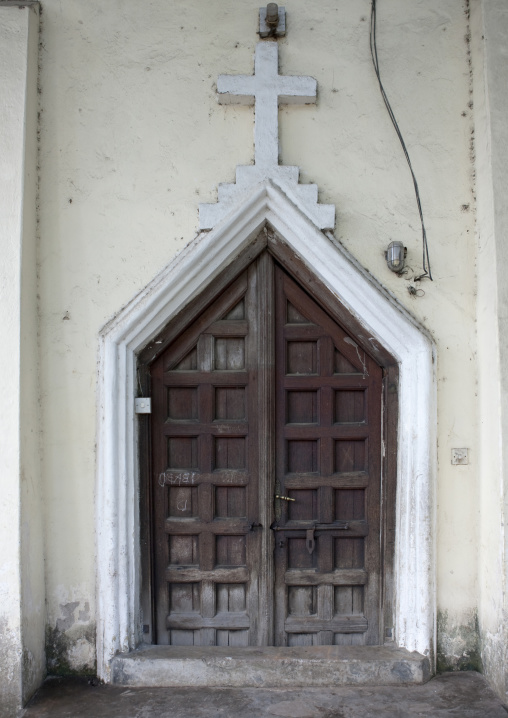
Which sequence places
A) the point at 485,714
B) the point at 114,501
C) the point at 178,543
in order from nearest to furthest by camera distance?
the point at 485,714, the point at 114,501, the point at 178,543

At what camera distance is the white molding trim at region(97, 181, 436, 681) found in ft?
11.1

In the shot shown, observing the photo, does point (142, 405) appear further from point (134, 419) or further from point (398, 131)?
point (398, 131)

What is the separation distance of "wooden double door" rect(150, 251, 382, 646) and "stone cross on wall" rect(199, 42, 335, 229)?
1.46 feet

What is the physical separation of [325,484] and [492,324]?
1394mm

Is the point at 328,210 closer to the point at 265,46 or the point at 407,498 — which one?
the point at 265,46

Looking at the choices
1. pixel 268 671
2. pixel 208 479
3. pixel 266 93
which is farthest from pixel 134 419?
pixel 266 93

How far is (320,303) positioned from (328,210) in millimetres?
575

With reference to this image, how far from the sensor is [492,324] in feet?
10.9

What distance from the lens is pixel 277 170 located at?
11.5ft

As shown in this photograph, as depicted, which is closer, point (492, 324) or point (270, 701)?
point (270, 701)

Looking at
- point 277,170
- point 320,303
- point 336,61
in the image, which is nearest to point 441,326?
point 320,303

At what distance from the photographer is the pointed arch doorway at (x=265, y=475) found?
3.61 meters

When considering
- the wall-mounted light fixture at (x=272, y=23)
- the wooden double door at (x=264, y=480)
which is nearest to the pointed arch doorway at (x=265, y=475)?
the wooden double door at (x=264, y=480)

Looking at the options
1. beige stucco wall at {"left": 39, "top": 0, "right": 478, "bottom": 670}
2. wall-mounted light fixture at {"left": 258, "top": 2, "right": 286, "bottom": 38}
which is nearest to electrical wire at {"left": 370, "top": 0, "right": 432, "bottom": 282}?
beige stucco wall at {"left": 39, "top": 0, "right": 478, "bottom": 670}
